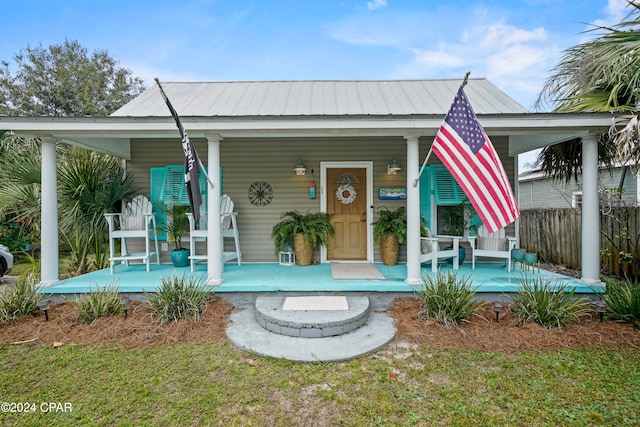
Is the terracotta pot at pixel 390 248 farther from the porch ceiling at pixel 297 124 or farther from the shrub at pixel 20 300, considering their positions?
the shrub at pixel 20 300

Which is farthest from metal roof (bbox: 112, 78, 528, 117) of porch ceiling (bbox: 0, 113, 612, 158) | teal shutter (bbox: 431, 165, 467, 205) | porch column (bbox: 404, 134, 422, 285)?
teal shutter (bbox: 431, 165, 467, 205)

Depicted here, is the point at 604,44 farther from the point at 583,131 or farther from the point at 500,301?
the point at 500,301

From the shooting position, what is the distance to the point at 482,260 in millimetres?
5867

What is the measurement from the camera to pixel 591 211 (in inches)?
162

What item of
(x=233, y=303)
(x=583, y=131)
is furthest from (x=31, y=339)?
(x=583, y=131)

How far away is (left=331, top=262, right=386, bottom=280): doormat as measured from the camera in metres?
4.52

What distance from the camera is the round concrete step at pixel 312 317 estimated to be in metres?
3.30

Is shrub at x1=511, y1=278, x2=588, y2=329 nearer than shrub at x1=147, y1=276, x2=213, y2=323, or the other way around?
shrub at x1=511, y1=278, x2=588, y2=329

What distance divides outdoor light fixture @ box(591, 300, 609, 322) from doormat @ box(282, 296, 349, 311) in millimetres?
2912

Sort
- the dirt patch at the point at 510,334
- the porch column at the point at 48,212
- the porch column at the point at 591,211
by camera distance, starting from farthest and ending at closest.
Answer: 1. the porch column at the point at 48,212
2. the porch column at the point at 591,211
3. the dirt patch at the point at 510,334

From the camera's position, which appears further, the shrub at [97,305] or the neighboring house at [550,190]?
Answer: the neighboring house at [550,190]

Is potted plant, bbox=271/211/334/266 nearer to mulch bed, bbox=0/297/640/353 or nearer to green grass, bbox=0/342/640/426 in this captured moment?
mulch bed, bbox=0/297/640/353

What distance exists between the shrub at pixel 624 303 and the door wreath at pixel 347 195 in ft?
12.2

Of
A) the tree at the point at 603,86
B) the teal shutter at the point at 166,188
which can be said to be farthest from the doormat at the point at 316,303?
the tree at the point at 603,86
